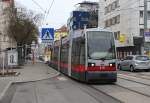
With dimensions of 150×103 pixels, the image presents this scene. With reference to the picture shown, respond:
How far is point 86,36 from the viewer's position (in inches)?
904

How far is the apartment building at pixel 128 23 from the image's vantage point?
64.9 m

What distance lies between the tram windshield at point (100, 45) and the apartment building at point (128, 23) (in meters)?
41.9

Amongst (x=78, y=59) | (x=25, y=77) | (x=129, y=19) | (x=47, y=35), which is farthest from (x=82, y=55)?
(x=129, y=19)

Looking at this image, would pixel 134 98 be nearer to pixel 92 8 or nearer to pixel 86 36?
pixel 86 36

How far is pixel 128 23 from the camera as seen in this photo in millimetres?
67375

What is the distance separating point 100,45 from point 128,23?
→ 4533cm

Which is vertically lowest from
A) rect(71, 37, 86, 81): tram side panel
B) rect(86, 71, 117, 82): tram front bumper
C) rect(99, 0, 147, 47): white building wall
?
rect(86, 71, 117, 82): tram front bumper

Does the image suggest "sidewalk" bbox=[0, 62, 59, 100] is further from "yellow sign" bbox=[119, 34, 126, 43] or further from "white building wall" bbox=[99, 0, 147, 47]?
"yellow sign" bbox=[119, 34, 126, 43]

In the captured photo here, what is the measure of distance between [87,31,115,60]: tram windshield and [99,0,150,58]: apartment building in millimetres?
41852

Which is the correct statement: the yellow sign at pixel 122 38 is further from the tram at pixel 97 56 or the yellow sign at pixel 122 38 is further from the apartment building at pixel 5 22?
the tram at pixel 97 56

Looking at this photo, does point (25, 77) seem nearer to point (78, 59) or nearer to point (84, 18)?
point (78, 59)

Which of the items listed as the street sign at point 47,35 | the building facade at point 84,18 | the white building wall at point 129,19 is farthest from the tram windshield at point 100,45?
the building facade at point 84,18

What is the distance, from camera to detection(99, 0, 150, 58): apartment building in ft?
213

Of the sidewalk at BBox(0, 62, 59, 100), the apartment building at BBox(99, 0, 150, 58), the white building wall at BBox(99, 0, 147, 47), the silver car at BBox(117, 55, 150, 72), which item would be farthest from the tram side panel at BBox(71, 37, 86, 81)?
the white building wall at BBox(99, 0, 147, 47)
